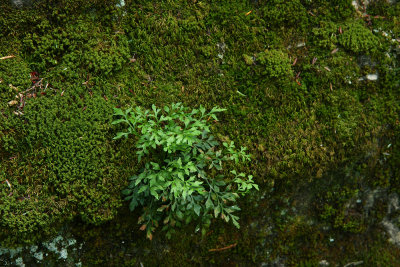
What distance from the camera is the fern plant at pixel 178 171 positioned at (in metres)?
3.64

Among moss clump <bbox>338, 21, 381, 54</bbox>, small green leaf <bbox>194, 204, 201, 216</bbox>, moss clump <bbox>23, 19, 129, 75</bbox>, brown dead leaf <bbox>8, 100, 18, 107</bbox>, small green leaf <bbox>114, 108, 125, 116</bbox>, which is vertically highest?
moss clump <bbox>23, 19, 129, 75</bbox>

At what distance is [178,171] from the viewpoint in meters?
3.68

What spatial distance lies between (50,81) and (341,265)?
521 centimetres

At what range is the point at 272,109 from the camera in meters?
4.50

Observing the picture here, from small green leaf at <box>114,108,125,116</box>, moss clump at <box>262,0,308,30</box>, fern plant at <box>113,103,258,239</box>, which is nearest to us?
fern plant at <box>113,103,258,239</box>

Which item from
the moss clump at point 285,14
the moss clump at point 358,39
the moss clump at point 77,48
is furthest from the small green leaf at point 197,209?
the moss clump at point 358,39

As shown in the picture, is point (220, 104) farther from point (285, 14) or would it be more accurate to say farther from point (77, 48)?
point (77, 48)

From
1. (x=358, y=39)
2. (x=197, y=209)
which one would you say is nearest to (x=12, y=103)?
(x=197, y=209)

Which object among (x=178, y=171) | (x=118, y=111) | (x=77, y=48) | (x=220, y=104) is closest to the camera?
(x=178, y=171)

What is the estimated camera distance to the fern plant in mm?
3641

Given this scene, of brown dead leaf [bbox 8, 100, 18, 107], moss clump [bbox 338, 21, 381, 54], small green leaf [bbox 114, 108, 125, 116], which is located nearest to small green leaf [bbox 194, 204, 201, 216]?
small green leaf [bbox 114, 108, 125, 116]

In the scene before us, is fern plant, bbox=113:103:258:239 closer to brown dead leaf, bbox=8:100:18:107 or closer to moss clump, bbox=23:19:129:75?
moss clump, bbox=23:19:129:75

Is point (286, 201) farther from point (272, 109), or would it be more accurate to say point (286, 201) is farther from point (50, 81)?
point (50, 81)

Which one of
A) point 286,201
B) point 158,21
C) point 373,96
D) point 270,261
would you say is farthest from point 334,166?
point 158,21
